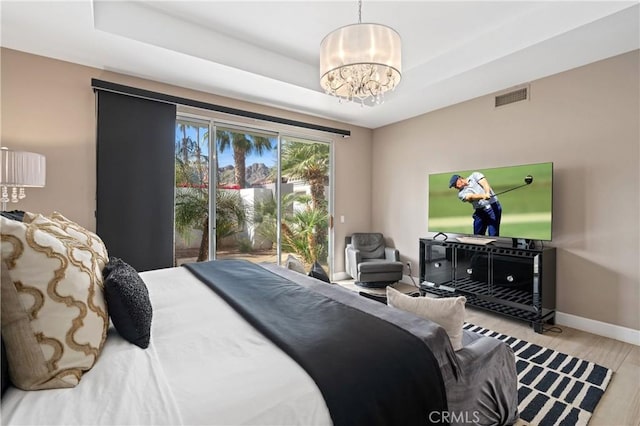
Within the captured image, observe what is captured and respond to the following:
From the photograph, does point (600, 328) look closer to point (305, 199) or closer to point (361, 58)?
point (361, 58)

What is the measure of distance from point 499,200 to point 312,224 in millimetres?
2682

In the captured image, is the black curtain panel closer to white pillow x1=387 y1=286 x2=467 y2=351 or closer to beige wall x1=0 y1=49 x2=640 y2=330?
beige wall x1=0 y1=49 x2=640 y2=330

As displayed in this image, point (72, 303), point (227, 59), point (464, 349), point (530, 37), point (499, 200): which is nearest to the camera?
point (72, 303)

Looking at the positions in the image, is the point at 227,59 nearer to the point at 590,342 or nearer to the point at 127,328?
the point at 127,328

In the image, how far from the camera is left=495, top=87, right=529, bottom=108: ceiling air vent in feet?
11.6

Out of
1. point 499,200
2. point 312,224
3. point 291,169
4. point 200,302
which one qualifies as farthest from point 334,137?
point 200,302

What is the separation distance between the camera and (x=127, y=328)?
46.0 inches

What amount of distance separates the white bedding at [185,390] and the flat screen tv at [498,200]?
326cm

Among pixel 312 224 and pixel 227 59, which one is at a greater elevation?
pixel 227 59

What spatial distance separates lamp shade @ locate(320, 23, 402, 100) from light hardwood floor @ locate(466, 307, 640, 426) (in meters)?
2.60

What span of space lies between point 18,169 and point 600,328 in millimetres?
5344

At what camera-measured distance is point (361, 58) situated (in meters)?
2.13

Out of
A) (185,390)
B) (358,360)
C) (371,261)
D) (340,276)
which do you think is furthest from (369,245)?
(185,390)

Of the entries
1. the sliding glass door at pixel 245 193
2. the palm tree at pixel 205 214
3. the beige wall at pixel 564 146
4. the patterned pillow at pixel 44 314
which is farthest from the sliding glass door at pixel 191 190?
the patterned pillow at pixel 44 314
